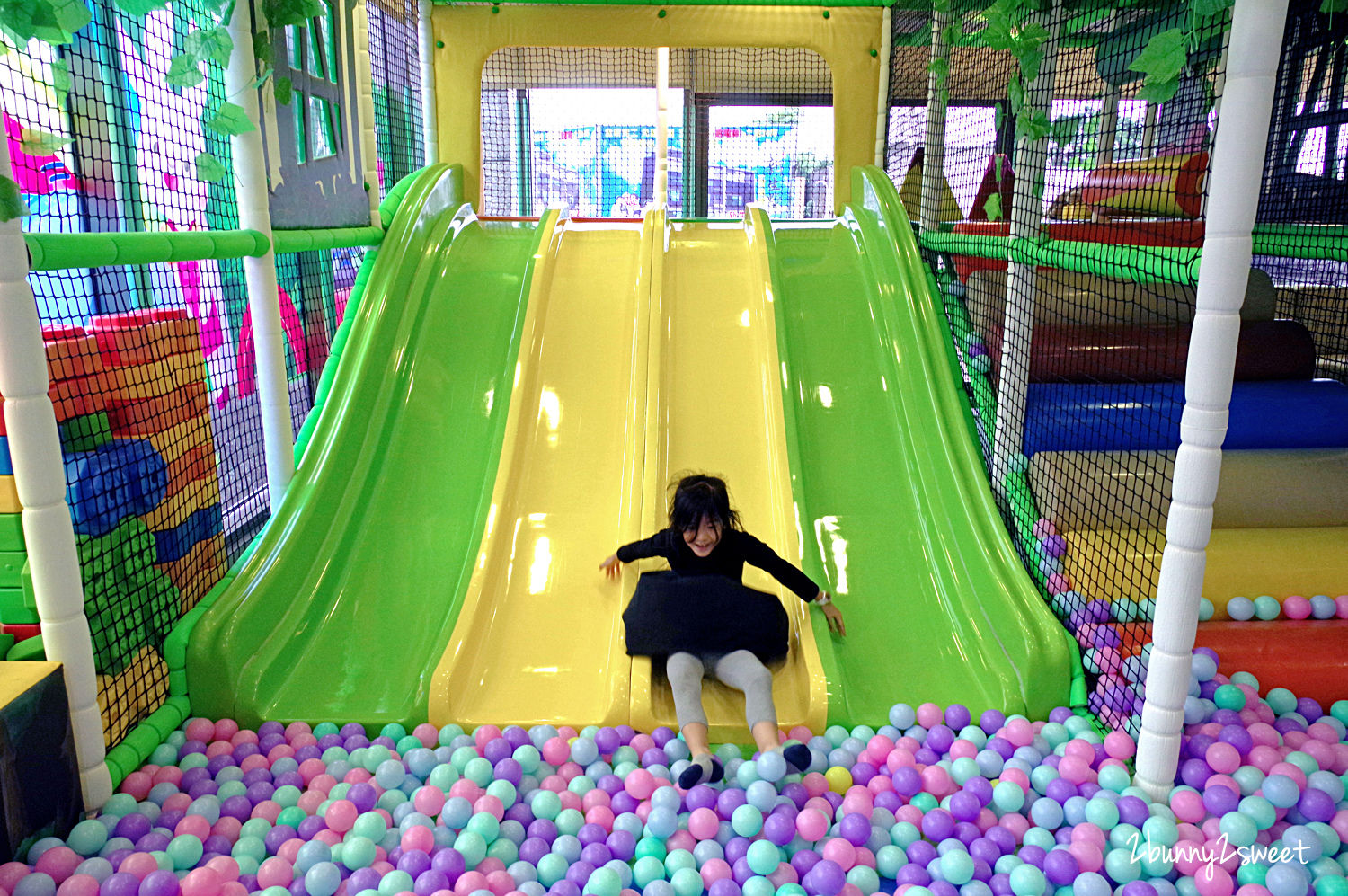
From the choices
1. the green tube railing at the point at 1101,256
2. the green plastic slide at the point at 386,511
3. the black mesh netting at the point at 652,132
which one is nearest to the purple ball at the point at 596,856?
the green plastic slide at the point at 386,511

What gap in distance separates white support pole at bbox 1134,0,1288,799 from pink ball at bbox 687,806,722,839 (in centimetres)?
85

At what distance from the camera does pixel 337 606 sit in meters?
2.44

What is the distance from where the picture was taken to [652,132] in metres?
8.80

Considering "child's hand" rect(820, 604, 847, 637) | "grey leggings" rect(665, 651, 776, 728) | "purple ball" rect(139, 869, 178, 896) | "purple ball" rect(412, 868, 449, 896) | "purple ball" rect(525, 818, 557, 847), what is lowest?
"purple ball" rect(525, 818, 557, 847)

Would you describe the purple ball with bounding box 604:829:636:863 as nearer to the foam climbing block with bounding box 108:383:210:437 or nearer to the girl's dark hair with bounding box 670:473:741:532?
the girl's dark hair with bounding box 670:473:741:532

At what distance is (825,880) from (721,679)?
0.66m

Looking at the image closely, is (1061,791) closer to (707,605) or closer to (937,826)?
(937,826)

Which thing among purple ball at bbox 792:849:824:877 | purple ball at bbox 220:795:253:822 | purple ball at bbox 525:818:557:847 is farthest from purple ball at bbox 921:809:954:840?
purple ball at bbox 220:795:253:822

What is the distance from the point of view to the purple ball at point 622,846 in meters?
1.76

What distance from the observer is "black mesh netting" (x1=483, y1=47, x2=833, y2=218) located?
8.52 m

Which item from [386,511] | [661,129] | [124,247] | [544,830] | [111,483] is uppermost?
[661,129]

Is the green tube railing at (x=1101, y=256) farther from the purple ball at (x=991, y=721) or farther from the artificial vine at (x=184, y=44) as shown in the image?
the artificial vine at (x=184, y=44)

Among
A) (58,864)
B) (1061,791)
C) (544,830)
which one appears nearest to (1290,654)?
(1061,791)

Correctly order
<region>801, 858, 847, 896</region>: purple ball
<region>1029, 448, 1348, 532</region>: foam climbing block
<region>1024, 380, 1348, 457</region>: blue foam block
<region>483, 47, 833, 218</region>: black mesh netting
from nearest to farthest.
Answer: <region>801, 858, 847, 896</region>: purple ball < <region>1029, 448, 1348, 532</region>: foam climbing block < <region>1024, 380, 1348, 457</region>: blue foam block < <region>483, 47, 833, 218</region>: black mesh netting
